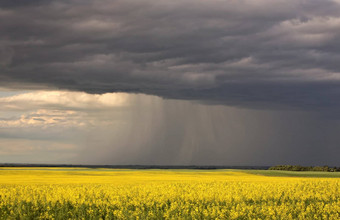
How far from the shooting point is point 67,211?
22953 mm

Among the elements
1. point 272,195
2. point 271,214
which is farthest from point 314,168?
point 271,214

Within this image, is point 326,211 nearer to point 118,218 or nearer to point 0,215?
point 118,218

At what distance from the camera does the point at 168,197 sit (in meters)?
26.4

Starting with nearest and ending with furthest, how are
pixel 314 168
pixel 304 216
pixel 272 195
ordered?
pixel 304 216 → pixel 272 195 → pixel 314 168

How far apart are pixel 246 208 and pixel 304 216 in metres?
2.95

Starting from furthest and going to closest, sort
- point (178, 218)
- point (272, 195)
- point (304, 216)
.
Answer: point (272, 195) → point (304, 216) → point (178, 218)

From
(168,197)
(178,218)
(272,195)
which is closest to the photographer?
(178,218)

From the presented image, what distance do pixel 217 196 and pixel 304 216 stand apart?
253 inches

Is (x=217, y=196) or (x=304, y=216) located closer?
(x=304, y=216)

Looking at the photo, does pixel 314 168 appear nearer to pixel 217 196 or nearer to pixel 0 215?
pixel 217 196

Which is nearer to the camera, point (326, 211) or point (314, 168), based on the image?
point (326, 211)

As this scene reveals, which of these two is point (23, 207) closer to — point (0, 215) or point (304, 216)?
point (0, 215)

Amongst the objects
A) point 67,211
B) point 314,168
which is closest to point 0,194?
point 67,211

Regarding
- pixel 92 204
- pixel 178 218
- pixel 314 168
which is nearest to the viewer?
pixel 178 218
